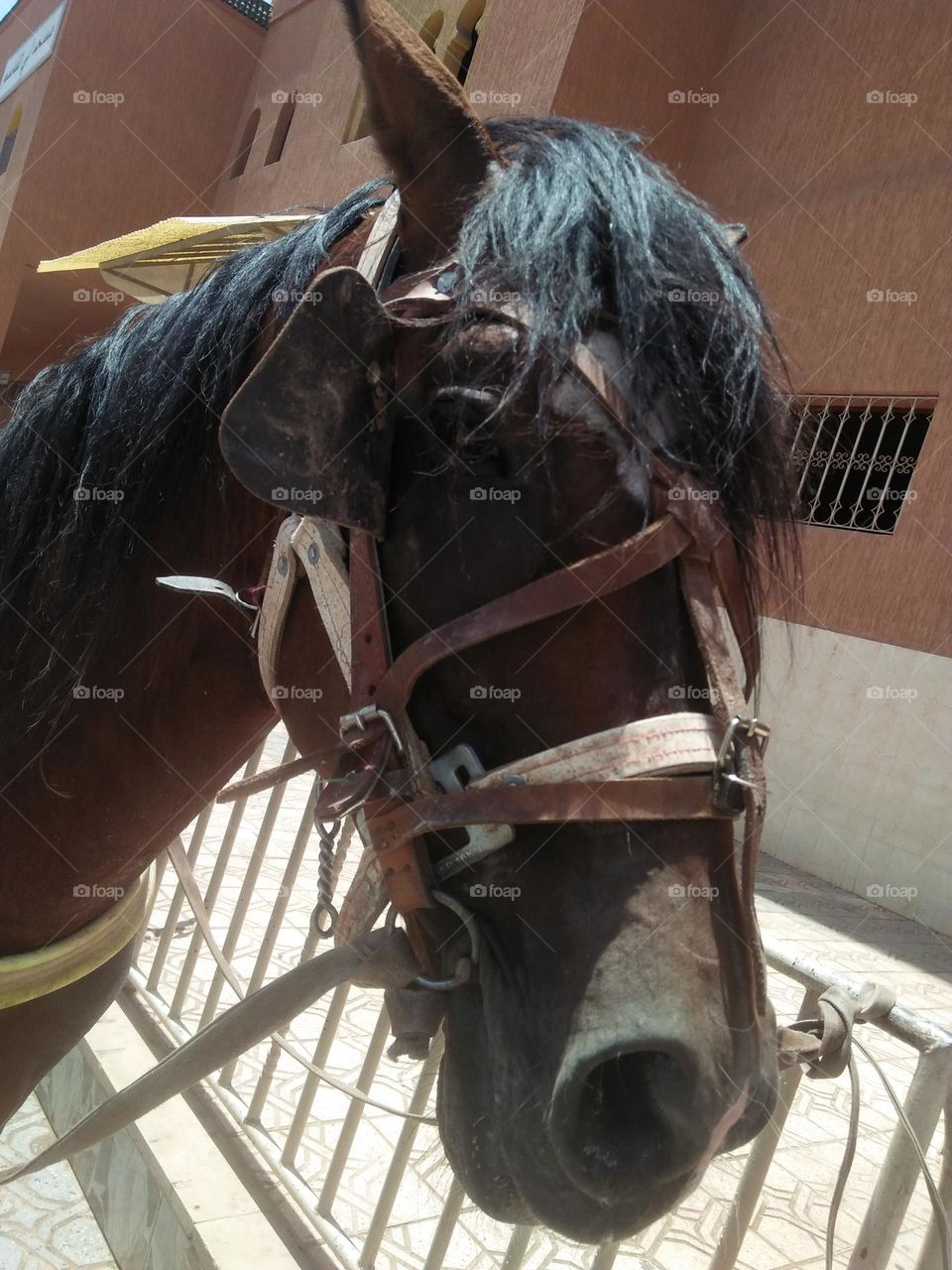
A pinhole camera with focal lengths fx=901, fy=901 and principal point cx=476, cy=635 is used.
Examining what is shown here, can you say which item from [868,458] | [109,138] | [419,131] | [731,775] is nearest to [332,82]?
[109,138]

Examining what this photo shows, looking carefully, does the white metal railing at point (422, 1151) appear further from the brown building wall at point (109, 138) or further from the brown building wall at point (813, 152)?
the brown building wall at point (109, 138)

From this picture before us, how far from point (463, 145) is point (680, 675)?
0.82m

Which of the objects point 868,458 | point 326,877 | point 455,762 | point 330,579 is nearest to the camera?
point 455,762

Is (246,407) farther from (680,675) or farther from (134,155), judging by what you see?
(134,155)

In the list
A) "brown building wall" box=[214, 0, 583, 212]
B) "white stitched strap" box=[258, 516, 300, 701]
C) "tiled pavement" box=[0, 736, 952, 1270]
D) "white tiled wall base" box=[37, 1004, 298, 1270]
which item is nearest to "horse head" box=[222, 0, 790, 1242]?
"white stitched strap" box=[258, 516, 300, 701]

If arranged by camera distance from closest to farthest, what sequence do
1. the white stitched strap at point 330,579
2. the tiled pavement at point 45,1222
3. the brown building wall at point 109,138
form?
the white stitched strap at point 330,579, the tiled pavement at point 45,1222, the brown building wall at point 109,138

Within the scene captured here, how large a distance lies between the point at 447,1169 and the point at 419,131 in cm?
313

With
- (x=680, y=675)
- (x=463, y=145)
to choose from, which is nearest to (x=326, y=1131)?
(x=680, y=675)

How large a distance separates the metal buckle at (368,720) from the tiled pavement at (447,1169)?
1097mm

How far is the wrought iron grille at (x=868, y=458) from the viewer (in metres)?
6.72

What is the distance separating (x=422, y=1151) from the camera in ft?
9.85

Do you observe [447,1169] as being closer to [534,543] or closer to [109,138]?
[534,543]

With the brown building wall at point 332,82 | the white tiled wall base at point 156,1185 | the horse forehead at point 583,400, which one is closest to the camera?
the horse forehead at point 583,400

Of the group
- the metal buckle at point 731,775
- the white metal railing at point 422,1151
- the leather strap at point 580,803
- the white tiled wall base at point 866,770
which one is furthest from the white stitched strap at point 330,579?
the white tiled wall base at point 866,770
